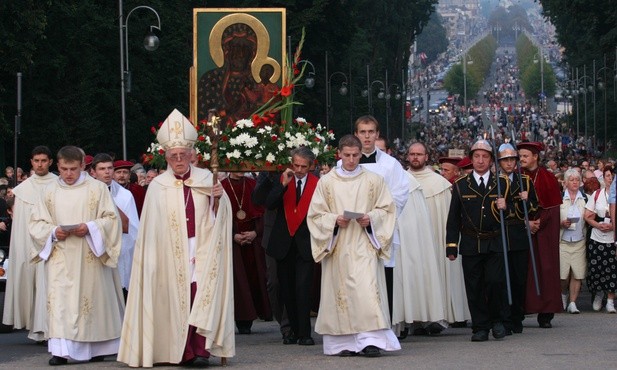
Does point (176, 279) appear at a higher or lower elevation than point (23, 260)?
lower

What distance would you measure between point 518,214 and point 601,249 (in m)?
4.37

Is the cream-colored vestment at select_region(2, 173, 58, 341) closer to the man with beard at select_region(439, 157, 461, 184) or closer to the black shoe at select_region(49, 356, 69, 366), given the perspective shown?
the black shoe at select_region(49, 356, 69, 366)

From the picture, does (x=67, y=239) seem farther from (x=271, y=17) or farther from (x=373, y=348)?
(x=271, y=17)

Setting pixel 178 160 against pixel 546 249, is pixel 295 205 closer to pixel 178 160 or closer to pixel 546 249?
pixel 178 160

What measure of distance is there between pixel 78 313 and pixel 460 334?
14.8 ft

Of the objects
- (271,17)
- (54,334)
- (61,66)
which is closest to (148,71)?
(61,66)

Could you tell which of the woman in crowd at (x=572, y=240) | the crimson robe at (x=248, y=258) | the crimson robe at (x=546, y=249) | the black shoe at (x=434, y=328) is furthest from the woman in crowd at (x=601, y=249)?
the crimson robe at (x=248, y=258)

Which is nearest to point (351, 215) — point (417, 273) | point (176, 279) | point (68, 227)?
point (176, 279)

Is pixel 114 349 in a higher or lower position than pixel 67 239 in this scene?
lower

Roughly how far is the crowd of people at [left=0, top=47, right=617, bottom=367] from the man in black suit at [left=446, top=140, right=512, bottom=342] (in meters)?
0.01

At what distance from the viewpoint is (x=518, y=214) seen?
1659 centimetres

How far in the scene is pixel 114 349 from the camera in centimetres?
1475

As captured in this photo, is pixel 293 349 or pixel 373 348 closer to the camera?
pixel 373 348

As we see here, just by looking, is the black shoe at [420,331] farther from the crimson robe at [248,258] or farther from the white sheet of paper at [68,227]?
the white sheet of paper at [68,227]
